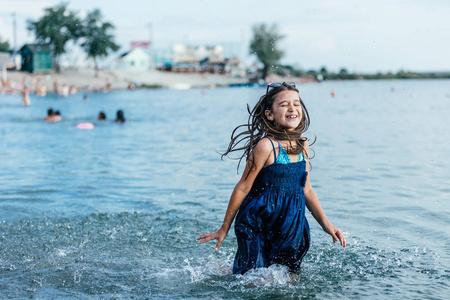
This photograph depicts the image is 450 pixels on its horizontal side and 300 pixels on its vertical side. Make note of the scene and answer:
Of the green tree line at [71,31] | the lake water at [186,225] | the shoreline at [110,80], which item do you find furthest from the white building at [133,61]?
the lake water at [186,225]

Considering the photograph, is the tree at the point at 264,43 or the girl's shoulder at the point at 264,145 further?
the tree at the point at 264,43

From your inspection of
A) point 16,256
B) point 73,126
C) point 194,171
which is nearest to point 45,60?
point 73,126

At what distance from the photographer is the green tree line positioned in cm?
7744

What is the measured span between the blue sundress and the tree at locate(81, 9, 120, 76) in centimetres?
7939

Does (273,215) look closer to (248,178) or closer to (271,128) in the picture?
(248,178)

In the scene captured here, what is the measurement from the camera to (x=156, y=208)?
849cm

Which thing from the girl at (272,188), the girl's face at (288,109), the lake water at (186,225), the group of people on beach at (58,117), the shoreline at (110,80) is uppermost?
the shoreline at (110,80)

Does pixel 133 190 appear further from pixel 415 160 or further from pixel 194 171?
pixel 415 160

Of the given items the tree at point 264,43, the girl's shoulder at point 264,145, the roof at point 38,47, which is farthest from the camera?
the tree at point 264,43

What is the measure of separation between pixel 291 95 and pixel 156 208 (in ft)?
14.3

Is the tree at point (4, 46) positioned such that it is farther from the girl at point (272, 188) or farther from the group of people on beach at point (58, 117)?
the girl at point (272, 188)

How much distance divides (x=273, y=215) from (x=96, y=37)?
80642mm

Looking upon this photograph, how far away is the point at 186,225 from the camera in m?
7.46

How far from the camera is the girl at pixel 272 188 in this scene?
4566 millimetres
